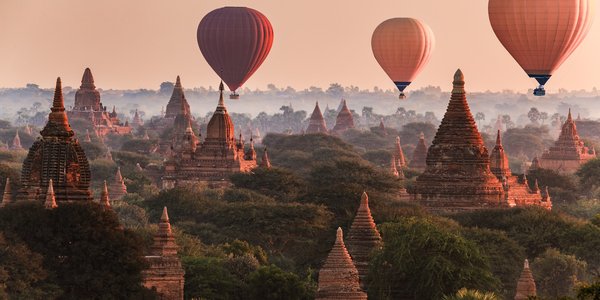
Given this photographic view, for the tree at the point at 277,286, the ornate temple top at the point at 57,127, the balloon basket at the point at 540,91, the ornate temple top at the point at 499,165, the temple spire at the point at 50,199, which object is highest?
the balloon basket at the point at 540,91

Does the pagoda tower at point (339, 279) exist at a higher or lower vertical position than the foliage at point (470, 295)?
higher

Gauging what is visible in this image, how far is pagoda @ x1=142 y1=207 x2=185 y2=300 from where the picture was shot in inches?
2360

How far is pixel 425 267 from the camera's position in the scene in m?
62.9

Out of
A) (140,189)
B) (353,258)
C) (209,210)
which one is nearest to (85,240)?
(353,258)

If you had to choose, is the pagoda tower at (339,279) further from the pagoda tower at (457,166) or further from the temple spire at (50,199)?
the pagoda tower at (457,166)

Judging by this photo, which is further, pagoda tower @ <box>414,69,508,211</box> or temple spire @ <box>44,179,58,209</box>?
pagoda tower @ <box>414,69,508,211</box>

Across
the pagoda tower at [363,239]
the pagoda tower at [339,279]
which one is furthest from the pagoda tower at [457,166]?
the pagoda tower at [339,279]

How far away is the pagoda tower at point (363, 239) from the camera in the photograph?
63594 mm

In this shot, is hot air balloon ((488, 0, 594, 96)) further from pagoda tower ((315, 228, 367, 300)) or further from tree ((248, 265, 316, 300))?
pagoda tower ((315, 228, 367, 300))

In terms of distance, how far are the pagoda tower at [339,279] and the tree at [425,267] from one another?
434cm

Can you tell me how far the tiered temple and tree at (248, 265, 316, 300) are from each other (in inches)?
1052

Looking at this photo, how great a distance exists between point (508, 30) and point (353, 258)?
41080 millimetres

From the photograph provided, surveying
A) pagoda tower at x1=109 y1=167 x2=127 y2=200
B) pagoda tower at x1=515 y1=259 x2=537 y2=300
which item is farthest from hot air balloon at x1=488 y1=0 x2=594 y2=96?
pagoda tower at x1=515 y1=259 x2=537 y2=300

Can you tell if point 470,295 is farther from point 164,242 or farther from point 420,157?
point 420,157
